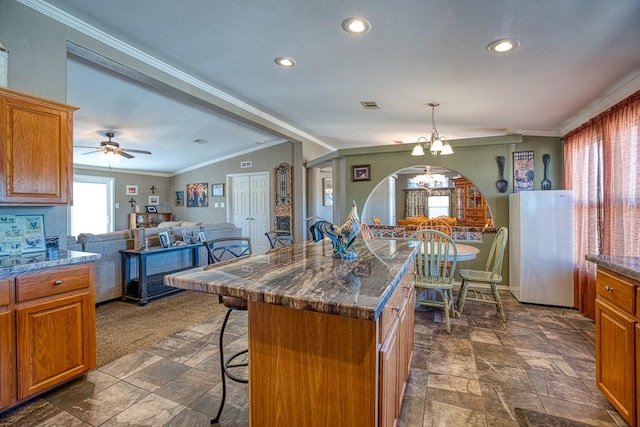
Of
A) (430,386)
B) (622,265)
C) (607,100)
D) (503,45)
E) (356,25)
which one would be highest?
(356,25)

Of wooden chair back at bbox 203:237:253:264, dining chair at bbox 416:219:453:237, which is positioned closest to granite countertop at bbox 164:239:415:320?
wooden chair back at bbox 203:237:253:264

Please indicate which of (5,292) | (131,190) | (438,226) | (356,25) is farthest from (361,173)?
(131,190)

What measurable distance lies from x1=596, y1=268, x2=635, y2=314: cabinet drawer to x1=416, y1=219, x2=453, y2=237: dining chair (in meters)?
2.20

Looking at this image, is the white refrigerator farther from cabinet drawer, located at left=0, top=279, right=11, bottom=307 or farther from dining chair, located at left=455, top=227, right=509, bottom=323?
cabinet drawer, located at left=0, top=279, right=11, bottom=307

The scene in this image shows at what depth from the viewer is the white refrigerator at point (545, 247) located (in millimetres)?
3590

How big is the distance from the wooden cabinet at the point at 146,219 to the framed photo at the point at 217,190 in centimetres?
197

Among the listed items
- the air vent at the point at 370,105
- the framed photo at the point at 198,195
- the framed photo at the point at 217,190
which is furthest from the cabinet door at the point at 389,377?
the framed photo at the point at 198,195

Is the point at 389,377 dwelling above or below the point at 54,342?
above

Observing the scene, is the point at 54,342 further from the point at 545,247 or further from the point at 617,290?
the point at 545,247

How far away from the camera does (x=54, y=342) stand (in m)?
1.91

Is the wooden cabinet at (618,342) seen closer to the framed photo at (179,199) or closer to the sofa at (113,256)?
the sofa at (113,256)

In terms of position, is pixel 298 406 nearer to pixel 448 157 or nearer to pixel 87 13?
pixel 87 13

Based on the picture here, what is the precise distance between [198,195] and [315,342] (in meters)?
8.09

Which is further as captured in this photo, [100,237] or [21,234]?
[100,237]
